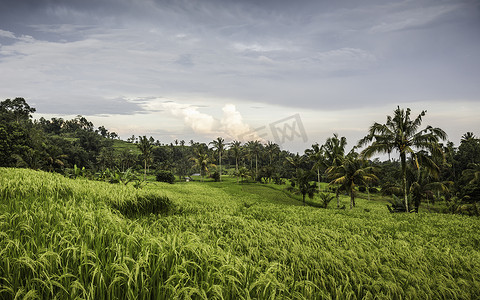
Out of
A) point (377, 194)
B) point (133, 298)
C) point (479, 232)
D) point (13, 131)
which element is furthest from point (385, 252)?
point (13, 131)

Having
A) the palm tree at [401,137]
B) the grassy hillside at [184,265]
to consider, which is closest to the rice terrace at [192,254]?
the grassy hillside at [184,265]

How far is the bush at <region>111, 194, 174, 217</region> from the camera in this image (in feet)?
29.5

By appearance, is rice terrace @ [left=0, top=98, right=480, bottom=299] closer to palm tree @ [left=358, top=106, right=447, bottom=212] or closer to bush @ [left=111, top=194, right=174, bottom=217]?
bush @ [left=111, top=194, right=174, bottom=217]

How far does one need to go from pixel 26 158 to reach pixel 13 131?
315 inches

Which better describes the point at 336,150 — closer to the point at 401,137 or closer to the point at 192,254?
the point at 401,137

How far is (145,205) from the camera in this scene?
10.0m

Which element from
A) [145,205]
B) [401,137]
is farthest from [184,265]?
[401,137]

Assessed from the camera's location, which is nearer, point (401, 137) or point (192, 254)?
point (192, 254)

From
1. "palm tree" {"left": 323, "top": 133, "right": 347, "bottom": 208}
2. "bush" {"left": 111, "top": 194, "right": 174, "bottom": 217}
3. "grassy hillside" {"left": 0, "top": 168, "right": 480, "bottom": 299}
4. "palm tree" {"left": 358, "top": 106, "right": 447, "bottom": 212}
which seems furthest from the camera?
"palm tree" {"left": 323, "top": 133, "right": 347, "bottom": 208}

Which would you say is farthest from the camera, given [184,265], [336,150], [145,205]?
[336,150]

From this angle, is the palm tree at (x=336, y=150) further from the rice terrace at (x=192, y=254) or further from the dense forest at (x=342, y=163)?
the rice terrace at (x=192, y=254)

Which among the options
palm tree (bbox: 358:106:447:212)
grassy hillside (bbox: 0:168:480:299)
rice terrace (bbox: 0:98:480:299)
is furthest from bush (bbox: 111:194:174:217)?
palm tree (bbox: 358:106:447:212)

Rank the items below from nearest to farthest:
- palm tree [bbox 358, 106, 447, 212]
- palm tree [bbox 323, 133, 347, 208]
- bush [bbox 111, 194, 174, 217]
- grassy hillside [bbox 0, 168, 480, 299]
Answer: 1. grassy hillside [bbox 0, 168, 480, 299]
2. bush [bbox 111, 194, 174, 217]
3. palm tree [bbox 358, 106, 447, 212]
4. palm tree [bbox 323, 133, 347, 208]

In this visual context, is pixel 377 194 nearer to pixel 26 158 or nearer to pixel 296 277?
pixel 296 277
